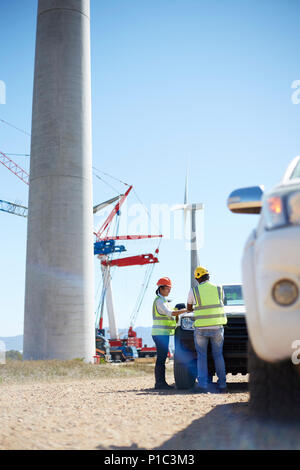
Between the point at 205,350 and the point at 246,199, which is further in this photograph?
the point at 205,350

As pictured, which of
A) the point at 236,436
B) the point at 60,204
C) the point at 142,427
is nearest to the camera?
the point at 236,436

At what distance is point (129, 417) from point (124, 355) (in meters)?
38.8

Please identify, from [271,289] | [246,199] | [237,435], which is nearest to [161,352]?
[237,435]

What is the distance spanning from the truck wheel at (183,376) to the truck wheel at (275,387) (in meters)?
3.71

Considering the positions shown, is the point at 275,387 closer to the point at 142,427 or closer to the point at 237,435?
the point at 237,435

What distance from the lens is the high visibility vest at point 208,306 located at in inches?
267

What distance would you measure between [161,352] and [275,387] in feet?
15.5

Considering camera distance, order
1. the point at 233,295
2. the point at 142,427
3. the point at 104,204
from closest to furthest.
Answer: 1. the point at 142,427
2. the point at 233,295
3. the point at 104,204

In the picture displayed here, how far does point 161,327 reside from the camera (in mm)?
7988

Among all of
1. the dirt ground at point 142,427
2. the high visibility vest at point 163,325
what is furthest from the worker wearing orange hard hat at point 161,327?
the dirt ground at point 142,427

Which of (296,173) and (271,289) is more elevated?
(296,173)

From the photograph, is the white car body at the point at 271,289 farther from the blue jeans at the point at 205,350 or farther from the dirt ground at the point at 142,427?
the blue jeans at the point at 205,350
